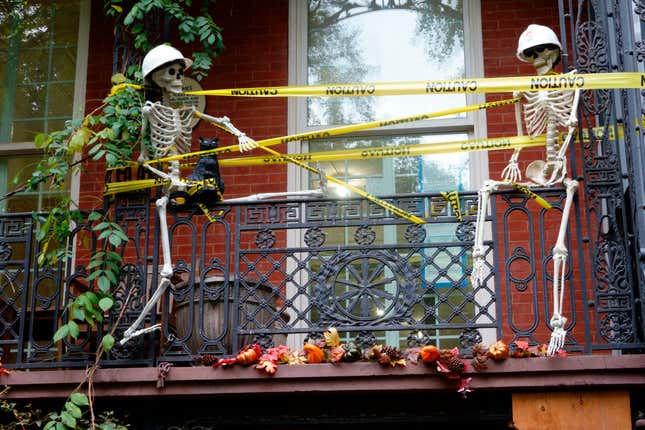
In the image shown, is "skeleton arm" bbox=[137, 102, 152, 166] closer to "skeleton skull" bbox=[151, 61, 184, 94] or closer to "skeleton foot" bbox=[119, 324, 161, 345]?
"skeleton skull" bbox=[151, 61, 184, 94]

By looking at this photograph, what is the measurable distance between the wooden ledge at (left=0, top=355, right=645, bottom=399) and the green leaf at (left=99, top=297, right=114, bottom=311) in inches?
16.8

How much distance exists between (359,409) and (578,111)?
8.52ft

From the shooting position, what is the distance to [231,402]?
24.8ft

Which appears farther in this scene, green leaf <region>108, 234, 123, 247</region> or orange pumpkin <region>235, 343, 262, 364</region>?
green leaf <region>108, 234, 123, 247</region>

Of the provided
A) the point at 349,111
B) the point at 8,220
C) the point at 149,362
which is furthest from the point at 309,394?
the point at 349,111

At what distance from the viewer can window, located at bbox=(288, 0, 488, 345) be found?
31.3ft

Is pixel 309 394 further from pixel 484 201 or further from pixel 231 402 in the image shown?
pixel 484 201

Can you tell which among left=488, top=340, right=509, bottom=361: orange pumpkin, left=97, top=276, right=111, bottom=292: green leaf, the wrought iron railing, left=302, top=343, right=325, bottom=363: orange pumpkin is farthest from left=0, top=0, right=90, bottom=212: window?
left=488, top=340, right=509, bottom=361: orange pumpkin

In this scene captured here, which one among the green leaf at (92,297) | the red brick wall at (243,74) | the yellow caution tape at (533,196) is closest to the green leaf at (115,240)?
the green leaf at (92,297)

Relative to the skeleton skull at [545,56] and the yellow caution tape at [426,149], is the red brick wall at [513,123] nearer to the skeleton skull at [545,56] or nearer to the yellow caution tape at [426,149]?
the yellow caution tape at [426,149]

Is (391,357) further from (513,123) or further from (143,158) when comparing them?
(513,123)

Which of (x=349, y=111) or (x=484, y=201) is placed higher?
(x=349, y=111)

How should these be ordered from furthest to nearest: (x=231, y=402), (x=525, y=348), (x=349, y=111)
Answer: (x=349, y=111) < (x=231, y=402) < (x=525, y=348)

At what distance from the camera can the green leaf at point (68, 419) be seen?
709 cm
